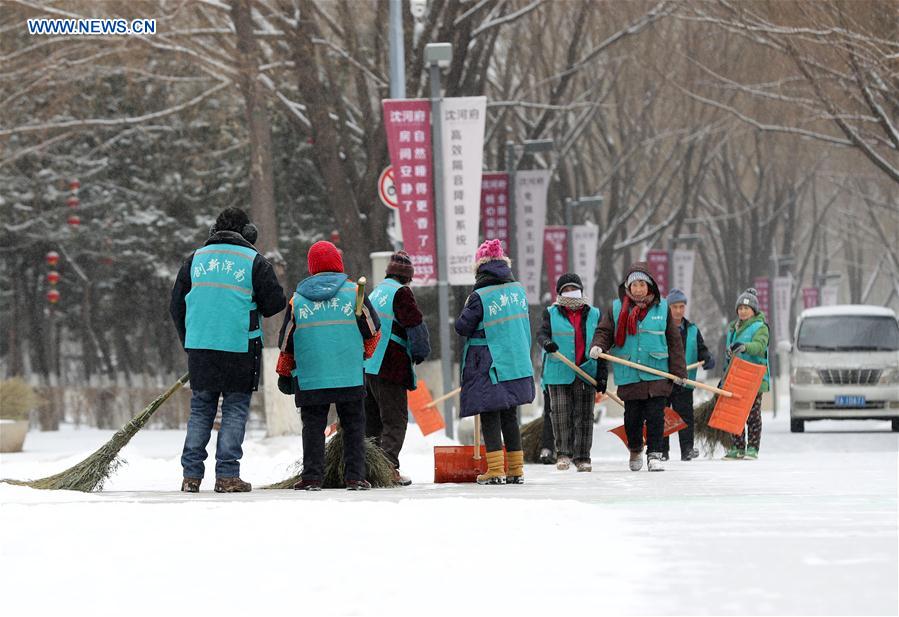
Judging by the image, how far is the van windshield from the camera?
2648 centimetres

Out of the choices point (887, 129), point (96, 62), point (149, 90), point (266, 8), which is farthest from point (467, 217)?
point (149, 90)

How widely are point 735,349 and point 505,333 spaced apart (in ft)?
17.0

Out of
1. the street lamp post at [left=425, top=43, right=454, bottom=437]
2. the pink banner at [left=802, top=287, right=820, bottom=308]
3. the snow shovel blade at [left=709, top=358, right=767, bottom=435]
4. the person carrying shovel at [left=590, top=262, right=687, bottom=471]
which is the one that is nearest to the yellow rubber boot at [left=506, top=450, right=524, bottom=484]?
the person carrying shovel at [left=590, top=262, right=687, bottom=471]

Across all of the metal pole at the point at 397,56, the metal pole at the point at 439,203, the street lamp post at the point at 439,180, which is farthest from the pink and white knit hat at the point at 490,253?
the metal pole at the point at 397,56

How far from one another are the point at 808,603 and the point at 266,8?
18542mm

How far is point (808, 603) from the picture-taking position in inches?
235

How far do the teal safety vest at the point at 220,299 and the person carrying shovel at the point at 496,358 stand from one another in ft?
5.05

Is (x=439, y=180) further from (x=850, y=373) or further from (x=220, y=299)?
(x=220, y=299)

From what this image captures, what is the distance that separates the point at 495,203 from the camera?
29344 mm

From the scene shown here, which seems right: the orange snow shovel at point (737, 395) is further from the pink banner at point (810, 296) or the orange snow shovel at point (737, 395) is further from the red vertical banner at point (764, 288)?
the pink banner at point (810, 296)

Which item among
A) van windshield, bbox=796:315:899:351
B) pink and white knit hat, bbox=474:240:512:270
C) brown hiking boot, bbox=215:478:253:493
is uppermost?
pink and white knit hat, bbox=474:240:512:270

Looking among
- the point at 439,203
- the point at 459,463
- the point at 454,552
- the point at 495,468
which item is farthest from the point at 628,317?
the point at 439,203

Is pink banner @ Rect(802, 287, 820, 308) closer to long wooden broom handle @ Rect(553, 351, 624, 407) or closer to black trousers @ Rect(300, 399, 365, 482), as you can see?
long wooden broom handle @ Rect(553, 351, 624, 407)

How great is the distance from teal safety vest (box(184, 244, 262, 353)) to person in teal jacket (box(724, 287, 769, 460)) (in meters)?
6.60
